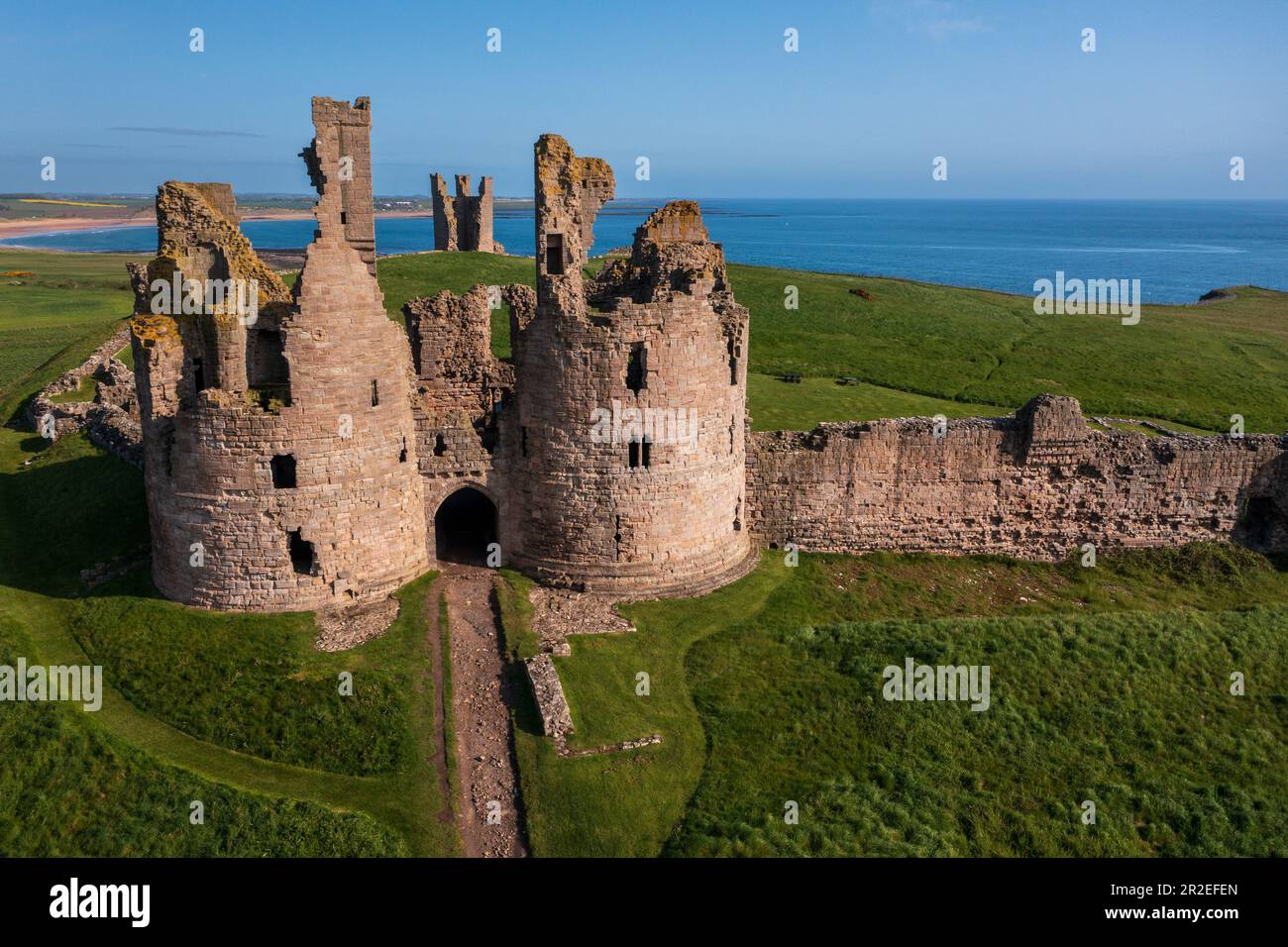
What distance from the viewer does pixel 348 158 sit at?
21.9 metres

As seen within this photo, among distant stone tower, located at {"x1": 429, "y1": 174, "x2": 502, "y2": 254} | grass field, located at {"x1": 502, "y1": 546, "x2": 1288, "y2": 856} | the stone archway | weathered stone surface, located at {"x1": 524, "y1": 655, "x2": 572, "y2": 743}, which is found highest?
distant stone tower, located at {"x1": 429, "y1": 174, "x2": 502, "y2": 254}

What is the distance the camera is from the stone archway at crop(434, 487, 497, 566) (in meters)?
24.8

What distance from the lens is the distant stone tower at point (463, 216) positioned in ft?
229

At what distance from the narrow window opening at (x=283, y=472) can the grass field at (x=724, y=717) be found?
3.00 meters

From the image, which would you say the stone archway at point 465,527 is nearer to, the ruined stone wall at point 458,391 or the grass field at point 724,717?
the ruined stone wall at point 458,391

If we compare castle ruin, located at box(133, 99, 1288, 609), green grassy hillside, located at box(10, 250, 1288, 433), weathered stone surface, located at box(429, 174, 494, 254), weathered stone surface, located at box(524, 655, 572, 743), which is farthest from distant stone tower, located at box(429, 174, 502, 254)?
weathered stone surface, located at box(524, 655, 572, 743)

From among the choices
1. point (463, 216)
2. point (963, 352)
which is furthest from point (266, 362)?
point (463, 216)

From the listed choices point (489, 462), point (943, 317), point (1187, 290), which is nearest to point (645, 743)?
point (489, 462)

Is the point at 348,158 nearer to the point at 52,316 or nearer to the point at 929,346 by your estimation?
the point at 929,346

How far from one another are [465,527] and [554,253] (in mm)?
8477

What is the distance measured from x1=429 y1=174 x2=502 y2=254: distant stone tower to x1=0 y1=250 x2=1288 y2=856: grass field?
147ft

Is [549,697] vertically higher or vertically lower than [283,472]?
lower

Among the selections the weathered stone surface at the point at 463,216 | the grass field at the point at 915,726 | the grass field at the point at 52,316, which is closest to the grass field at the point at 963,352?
the weathered stone surface at the point at 463,216

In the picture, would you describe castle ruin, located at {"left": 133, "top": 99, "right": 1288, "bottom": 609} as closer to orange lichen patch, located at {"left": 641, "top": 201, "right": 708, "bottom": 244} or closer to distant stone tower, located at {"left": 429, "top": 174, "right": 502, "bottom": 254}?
orange lichen patch, located at {"left": 641, "top": 201, "right": 708, "bottom": 244}
